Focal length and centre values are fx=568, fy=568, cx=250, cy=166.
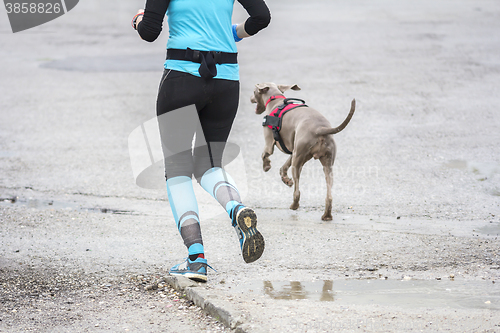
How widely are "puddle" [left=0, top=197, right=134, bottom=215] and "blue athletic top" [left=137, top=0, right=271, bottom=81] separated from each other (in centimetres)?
240

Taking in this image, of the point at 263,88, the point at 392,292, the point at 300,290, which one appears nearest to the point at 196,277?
the point at 300,290

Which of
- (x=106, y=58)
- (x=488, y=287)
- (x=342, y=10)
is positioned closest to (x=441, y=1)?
(x=342, y=10)

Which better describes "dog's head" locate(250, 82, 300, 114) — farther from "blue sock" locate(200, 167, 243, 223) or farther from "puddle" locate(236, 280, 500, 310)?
"puddle" locate(236, 280, 500, 310)

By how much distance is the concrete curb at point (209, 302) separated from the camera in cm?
291

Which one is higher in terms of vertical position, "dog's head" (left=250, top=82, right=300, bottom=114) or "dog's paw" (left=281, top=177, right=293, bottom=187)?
"dog's head" (left=250, top=82, right=300, bottom=114)

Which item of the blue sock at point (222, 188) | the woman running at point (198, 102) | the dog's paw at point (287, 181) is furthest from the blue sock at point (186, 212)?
the dog's paw at point (287, 181)

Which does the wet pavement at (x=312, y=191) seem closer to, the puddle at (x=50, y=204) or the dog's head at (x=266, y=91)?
the puddle at (x=50, y=204)

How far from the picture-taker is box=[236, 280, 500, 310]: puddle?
3.34 m

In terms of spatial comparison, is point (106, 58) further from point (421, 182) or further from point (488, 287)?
point (488, 287)

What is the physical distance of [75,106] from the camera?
31.6ft

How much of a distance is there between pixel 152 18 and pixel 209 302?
5.35 feet

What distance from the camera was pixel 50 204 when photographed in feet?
18.1

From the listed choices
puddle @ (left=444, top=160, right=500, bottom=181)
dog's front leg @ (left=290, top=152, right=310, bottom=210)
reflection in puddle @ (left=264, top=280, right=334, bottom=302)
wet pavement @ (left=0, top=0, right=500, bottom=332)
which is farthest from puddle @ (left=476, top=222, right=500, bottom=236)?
reflection in puddle @ (left=264, top=280, right=334, bottom=302)

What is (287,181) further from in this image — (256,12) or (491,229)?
(256,12)
